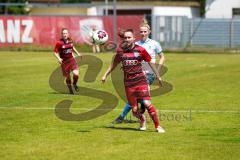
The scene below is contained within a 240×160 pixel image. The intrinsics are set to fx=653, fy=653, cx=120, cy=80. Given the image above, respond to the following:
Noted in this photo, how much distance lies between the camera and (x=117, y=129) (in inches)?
551

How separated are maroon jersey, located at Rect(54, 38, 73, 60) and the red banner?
93.5 ft

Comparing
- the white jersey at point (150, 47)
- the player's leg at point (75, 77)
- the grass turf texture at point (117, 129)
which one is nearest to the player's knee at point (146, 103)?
the grass turf texture at point (117, 129)

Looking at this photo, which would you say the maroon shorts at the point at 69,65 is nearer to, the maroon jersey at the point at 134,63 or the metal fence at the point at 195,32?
the maroon jersey at the point at 134,63

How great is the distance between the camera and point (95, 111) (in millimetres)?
17109

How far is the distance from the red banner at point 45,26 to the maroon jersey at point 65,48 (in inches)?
1122

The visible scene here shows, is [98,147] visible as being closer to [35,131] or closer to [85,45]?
[35,131]

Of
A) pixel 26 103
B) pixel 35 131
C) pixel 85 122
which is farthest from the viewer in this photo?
pixel 26 103

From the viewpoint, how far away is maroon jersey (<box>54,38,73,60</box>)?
22.2 meters

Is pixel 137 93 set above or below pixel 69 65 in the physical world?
above

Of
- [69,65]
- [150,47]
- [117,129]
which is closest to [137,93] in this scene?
[117,129]

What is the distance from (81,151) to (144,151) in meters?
1.10

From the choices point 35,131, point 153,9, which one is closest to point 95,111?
point 35,131

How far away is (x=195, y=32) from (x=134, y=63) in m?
42.2

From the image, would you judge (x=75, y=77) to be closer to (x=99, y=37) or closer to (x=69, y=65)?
(x=69, y=65)
